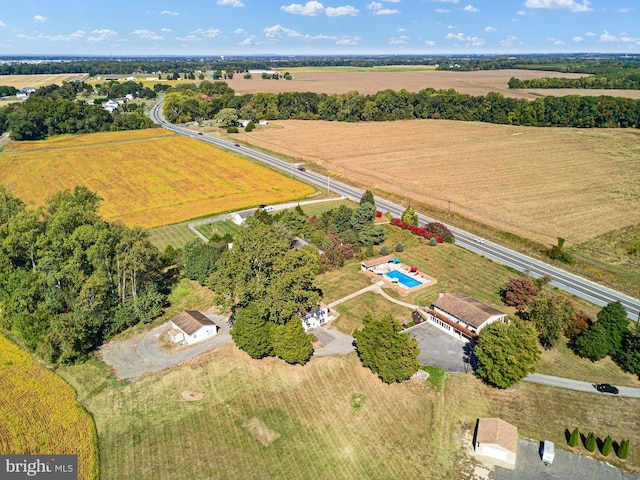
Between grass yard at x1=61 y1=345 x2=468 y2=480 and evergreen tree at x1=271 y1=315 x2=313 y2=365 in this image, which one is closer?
grass yard at x1=61 y1=345 x2=468 y2=480

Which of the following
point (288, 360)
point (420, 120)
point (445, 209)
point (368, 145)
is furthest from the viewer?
point (420, 120)

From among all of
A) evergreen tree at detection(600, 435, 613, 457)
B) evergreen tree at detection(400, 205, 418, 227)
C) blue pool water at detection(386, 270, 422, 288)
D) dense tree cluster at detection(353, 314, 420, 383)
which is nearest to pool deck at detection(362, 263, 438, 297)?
blue pool water at detection(386, 270, 422, 288)

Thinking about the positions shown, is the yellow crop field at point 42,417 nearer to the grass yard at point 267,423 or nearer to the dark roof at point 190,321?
the grass yard at point 267,423

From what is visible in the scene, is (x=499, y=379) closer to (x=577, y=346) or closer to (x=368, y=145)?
(x=577, y=346)

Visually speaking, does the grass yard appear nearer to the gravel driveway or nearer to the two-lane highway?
the gravel driveway

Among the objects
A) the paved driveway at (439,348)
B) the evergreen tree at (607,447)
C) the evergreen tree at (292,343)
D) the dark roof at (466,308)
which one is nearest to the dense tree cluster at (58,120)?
the evergreen tree at (292,343)

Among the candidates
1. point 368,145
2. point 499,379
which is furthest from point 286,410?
point 368,145
